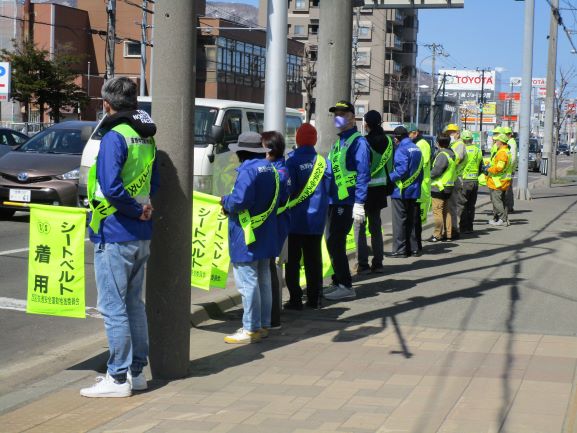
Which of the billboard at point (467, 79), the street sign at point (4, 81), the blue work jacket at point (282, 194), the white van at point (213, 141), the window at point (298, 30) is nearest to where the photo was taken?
the blue work jacket at point (282, 194)

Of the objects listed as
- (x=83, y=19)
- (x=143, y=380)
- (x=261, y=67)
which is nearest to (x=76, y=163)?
(x=143, y=380)

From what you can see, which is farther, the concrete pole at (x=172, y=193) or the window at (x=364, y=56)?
the window at (x=364, y=56)

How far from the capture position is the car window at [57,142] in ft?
58.5

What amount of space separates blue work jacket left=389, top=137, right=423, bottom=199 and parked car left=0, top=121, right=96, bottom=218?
5.32 metres

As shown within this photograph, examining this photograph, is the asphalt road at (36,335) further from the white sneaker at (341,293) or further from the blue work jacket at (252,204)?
the blue work jacket at (252,204)

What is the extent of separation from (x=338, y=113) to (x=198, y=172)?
6101 mm

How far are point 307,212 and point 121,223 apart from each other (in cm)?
340

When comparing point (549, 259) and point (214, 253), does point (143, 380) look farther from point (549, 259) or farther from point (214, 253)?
point (549, 259)

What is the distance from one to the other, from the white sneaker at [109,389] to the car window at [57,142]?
39.4 ft

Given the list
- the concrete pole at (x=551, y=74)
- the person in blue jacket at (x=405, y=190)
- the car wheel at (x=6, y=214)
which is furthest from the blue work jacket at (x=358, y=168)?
the concrete pole at (x=551, y=74)

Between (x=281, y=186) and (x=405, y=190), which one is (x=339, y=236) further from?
(x=405, y=190)

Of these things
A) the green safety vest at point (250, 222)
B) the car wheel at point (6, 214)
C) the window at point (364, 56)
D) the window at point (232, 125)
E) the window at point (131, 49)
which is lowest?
the car wheel at point (6, 214)

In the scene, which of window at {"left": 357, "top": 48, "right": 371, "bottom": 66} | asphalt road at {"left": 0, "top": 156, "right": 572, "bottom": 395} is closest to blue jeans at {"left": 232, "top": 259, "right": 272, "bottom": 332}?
asphalt road at {"left": 0, "top": 156, "right": 572, "bottom": 395}

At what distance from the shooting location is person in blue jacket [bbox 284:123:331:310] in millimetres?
9039
